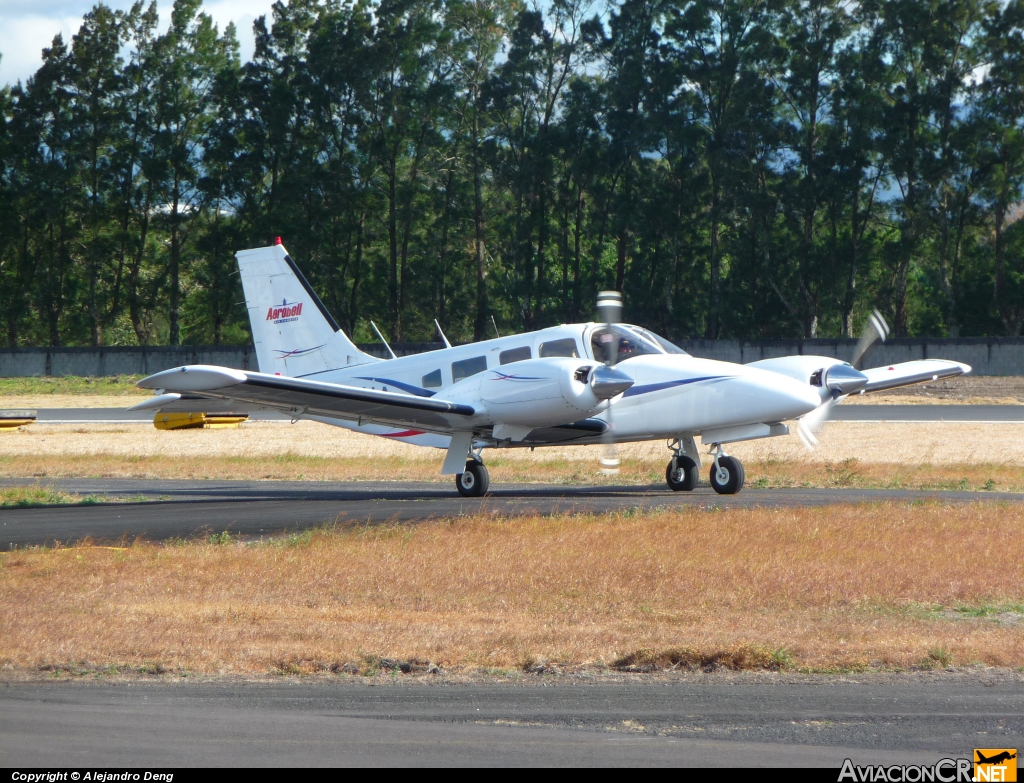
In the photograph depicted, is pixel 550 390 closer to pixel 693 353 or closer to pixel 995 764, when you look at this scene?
pixel 995 764

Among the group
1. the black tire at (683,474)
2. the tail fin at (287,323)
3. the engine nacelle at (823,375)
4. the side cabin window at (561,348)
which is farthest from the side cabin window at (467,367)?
the engine nacelle at (823,375)

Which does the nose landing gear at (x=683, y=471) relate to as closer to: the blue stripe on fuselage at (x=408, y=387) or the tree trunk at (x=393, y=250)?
the blue stripe on fuselage at (x=408, y=387)

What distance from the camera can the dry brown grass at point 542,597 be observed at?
27.3ft

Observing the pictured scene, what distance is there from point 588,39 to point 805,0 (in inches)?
454

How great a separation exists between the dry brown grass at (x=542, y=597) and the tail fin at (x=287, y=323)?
9.09 meters

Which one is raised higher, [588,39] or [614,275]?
[588,39]

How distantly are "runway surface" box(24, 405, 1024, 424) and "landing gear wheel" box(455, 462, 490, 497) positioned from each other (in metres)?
19.5

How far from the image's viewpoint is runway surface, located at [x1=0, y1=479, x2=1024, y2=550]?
51.7 feet

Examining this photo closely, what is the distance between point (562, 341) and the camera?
19.5 m

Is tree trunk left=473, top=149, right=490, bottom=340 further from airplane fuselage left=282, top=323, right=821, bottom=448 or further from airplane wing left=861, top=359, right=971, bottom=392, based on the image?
airplane fuselage left=282, top=323, right=821, bottom=448

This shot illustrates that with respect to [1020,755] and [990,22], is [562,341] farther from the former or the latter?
[990,22]

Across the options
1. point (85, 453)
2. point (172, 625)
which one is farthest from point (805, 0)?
point (172, 625)

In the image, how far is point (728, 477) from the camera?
19281mm

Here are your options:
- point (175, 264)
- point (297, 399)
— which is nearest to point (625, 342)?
point (297, 399)
